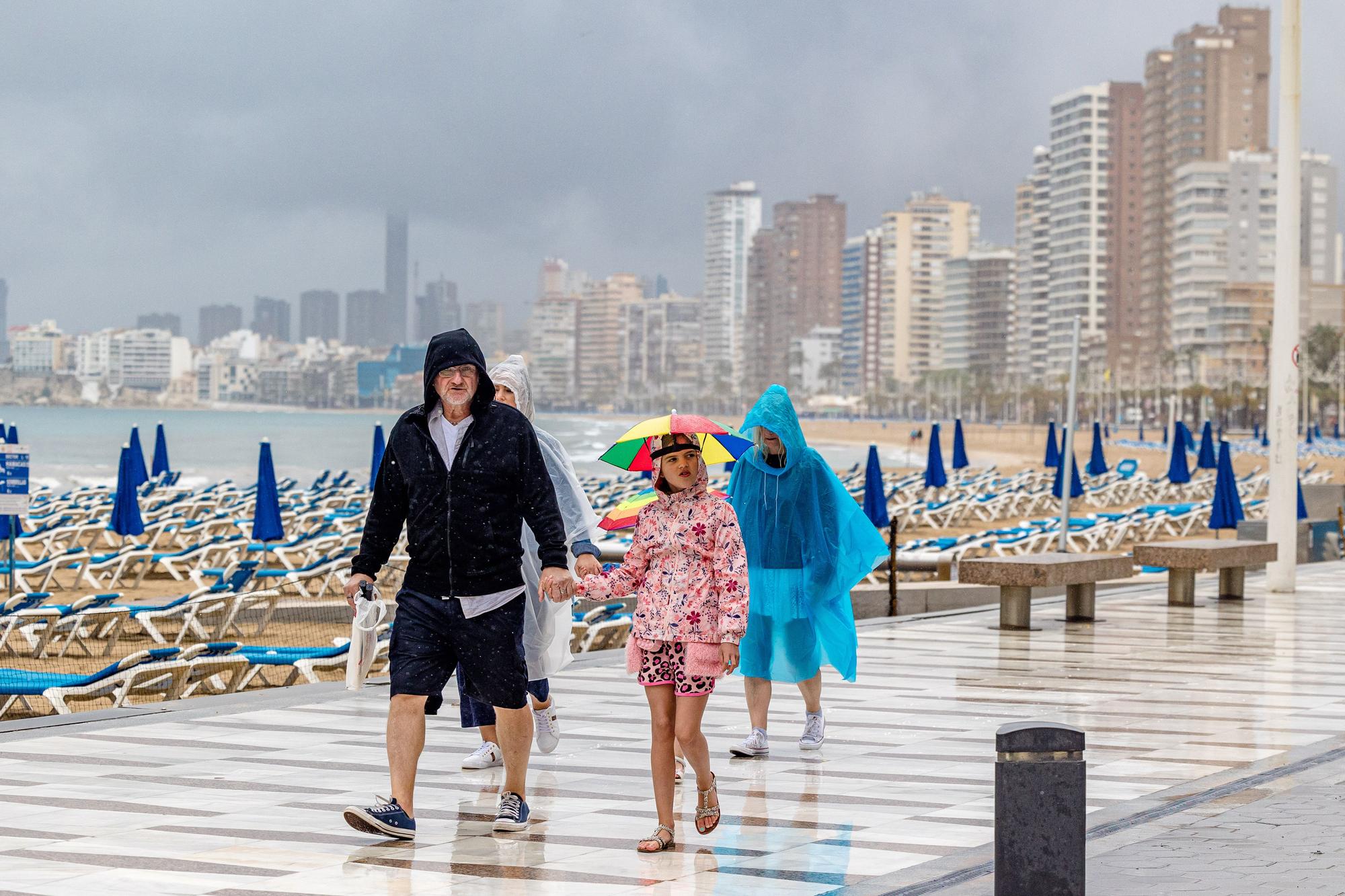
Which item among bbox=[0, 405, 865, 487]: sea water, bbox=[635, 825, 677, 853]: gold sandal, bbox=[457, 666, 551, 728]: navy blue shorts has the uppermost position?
bbox=[457, 666, 551, 728]: navy blue shorts

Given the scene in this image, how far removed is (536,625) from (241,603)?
25.7ft

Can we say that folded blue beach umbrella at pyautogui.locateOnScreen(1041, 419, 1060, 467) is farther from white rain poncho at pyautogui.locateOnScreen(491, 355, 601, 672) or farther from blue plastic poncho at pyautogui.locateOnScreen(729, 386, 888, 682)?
white rain poncho at pyautogui.locateOnScreen(491, 355, 601, 672)

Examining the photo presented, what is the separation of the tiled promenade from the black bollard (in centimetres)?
41

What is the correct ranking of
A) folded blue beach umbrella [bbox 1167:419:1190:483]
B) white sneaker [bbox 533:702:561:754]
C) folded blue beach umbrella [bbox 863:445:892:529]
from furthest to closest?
folded blue beach umbrella [bbox 1167:419:1190:483]
folded blue beach umbrella [bbox 863:445:892:529]
white sneaker [bbox 533:702:561:754]

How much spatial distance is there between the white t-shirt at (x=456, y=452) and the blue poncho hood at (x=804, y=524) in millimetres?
1864

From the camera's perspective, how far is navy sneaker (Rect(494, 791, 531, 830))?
200 inches

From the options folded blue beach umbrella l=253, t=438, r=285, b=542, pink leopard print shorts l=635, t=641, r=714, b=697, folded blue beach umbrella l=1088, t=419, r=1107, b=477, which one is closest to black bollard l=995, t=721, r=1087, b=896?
pink leopard print shorts l=635, t=641, r=714, b=697

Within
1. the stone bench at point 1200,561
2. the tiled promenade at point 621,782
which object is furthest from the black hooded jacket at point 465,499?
the stone bench at point 1200,561

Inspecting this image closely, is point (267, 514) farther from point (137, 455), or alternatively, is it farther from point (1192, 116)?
point (1192, 116)

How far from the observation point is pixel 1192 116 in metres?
175

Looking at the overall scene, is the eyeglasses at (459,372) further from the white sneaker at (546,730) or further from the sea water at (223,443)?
the sea water at (223,443)

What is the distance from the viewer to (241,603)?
43.3ft

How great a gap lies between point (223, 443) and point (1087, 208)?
10141 cm

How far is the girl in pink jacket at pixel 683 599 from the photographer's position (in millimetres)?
5020
